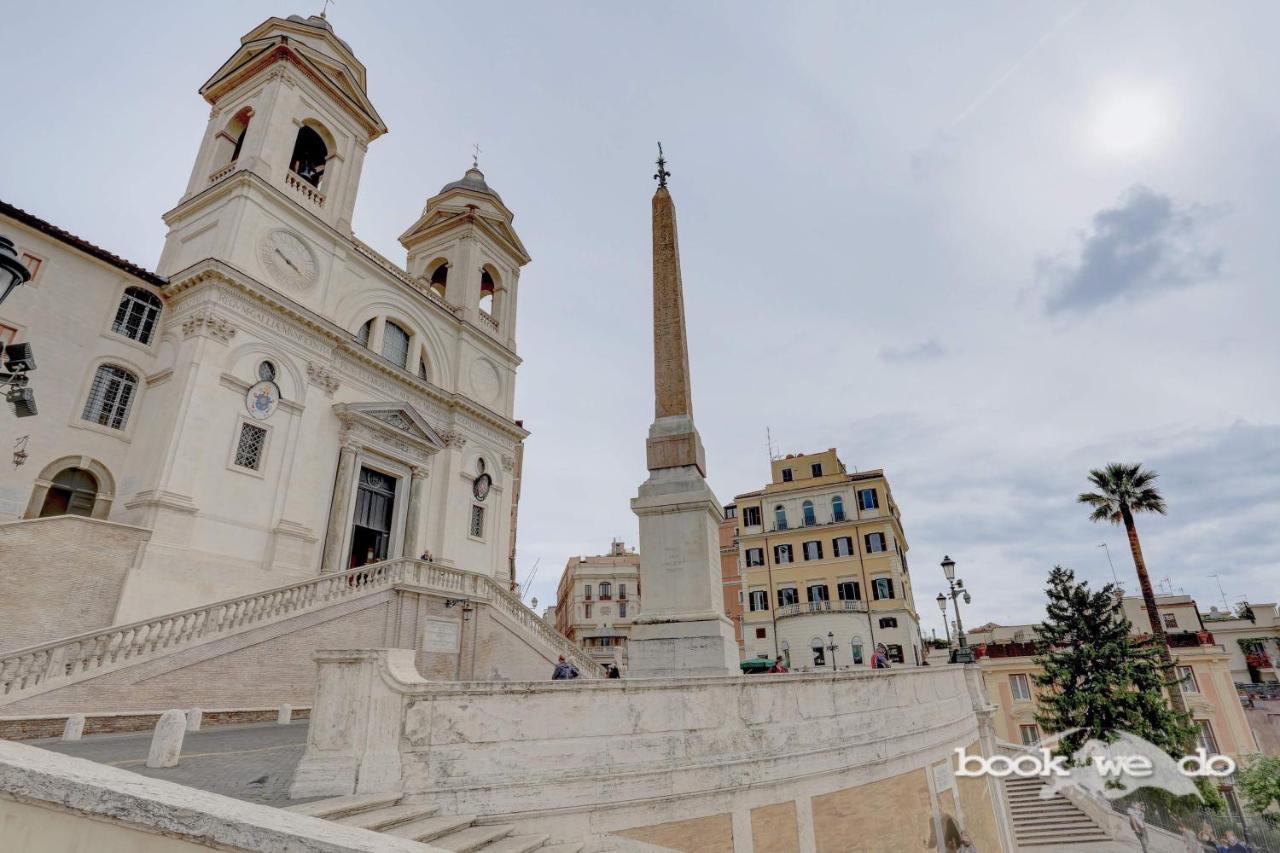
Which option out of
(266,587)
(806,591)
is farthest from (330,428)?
(806,591)

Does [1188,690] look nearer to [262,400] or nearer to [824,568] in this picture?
[824,568]

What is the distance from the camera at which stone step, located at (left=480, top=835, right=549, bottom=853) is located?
514 centimetres

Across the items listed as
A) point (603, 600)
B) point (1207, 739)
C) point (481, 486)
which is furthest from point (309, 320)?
point (603, 600)

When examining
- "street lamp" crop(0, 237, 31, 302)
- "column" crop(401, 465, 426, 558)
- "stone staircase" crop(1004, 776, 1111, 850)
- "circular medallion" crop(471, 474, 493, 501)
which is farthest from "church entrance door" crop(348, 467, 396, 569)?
"stone staircase" crop(1004, 776, 1111, 850)

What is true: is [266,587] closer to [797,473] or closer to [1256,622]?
[797,473]

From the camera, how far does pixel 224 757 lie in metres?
7.61

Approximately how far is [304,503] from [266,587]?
110 inches

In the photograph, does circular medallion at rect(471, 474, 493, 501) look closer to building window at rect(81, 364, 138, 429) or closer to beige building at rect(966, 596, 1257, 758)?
building window at rect(81, 364, 138, 429)

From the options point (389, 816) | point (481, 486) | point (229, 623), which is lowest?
point (389, 816)

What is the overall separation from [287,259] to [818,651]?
34.8 meters

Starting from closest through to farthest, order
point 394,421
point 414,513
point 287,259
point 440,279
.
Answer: point 287,259 < point 394,421 < point 414,513 < point 440,279

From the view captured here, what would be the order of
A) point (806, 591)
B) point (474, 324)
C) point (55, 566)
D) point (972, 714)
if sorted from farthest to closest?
point (806, 591) → point (474, 324) → point (972, 714) → point (55, 566)

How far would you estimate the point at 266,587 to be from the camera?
55.3ft

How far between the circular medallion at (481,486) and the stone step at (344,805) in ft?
68.2
